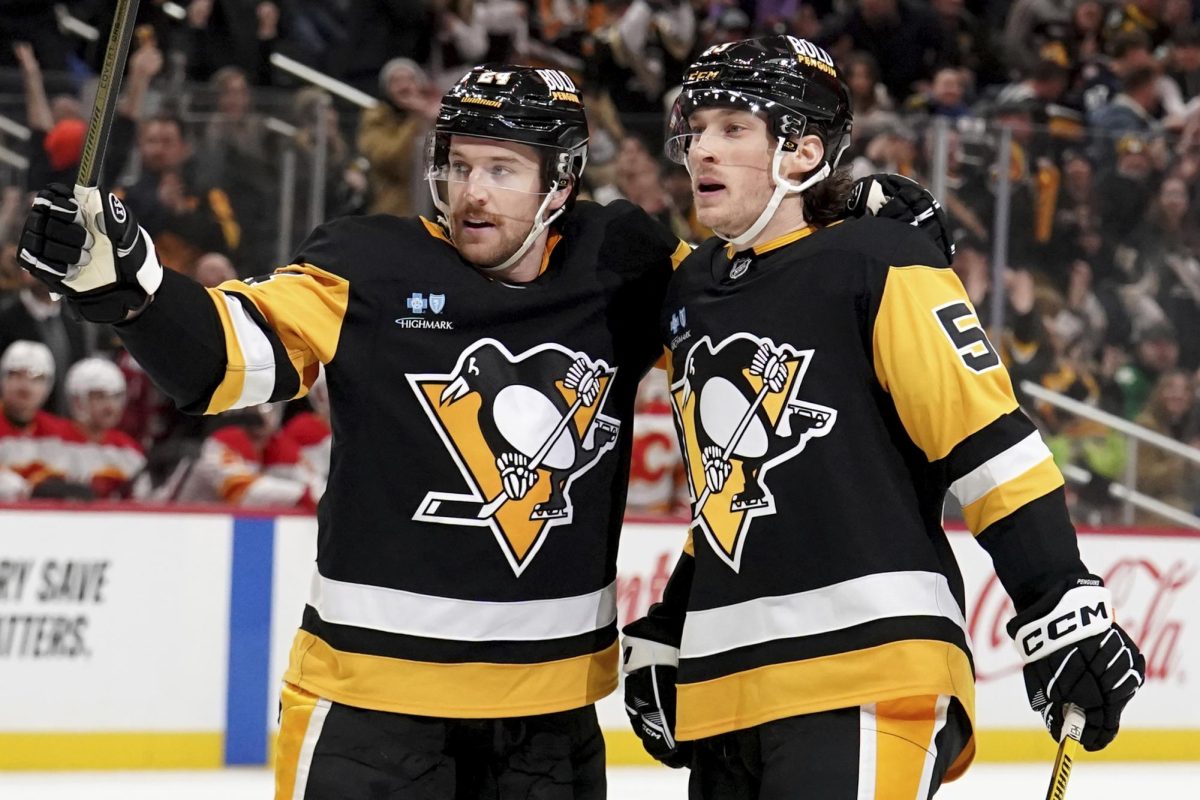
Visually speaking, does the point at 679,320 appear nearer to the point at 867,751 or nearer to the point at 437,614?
the point at 437,614

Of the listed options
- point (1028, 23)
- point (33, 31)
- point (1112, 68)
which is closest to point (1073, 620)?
point (33, 31)

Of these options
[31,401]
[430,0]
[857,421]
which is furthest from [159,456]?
[857,421]

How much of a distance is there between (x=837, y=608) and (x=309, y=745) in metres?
0.77

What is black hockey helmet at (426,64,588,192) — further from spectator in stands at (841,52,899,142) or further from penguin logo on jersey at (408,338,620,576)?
spectator in stands at (841,52,899,142)

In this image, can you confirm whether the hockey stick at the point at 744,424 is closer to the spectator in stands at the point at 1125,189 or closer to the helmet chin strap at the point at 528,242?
the helmet chin strap at the point at 528,242

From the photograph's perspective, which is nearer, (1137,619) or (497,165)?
(497,165)

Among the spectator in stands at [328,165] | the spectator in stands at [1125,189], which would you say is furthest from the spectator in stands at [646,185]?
the spectator in stands at [1125,189]

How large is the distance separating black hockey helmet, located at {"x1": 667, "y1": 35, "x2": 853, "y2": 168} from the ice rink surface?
286 centimetres

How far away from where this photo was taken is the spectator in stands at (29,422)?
5.48 m

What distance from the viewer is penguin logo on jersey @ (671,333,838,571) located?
2.36 m

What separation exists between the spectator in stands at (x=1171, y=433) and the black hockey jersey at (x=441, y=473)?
4.28 meters

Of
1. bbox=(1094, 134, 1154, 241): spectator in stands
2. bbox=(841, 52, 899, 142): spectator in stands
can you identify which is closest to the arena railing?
bbox=(1094, 134, 1154, 241): spectator in stands

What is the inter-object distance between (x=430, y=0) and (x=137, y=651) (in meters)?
3.56

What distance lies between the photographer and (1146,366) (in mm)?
6434
